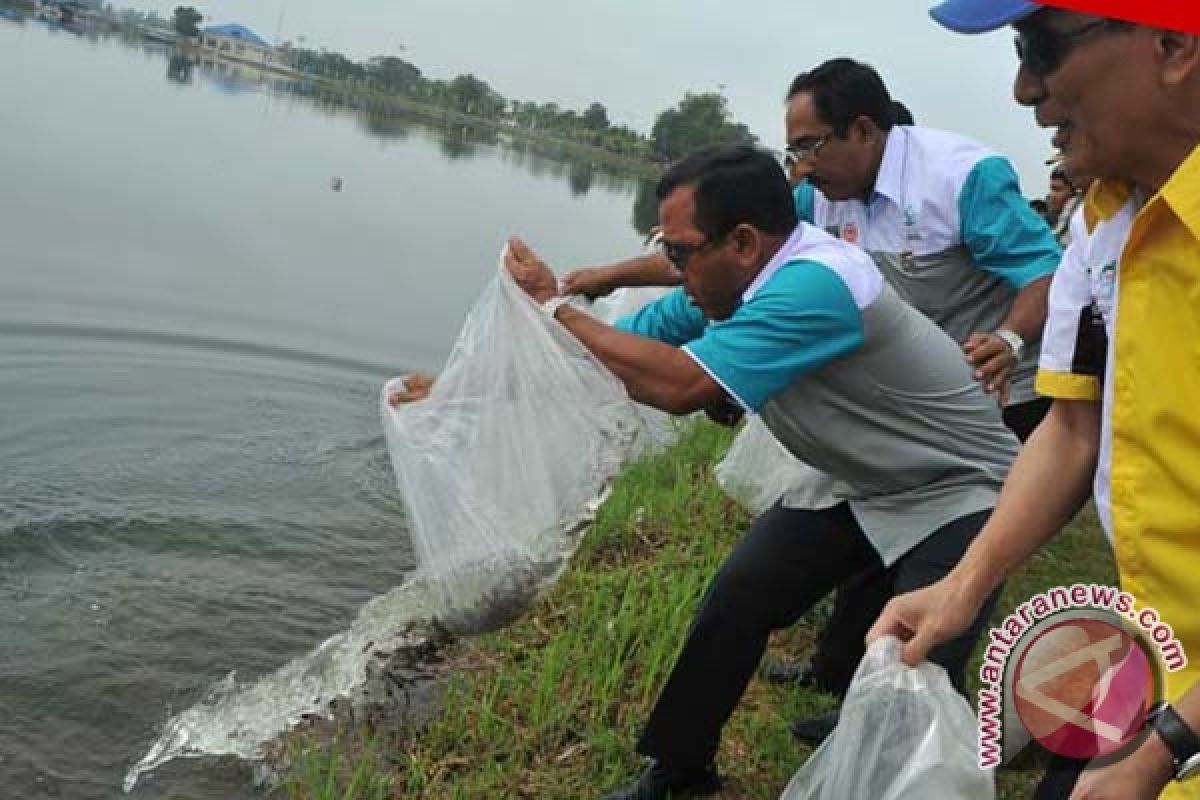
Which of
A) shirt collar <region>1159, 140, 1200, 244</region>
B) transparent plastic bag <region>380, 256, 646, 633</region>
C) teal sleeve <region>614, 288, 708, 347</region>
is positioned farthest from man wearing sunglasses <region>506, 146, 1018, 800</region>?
shirt collar <region>1159, 140, 1200, 244</region>

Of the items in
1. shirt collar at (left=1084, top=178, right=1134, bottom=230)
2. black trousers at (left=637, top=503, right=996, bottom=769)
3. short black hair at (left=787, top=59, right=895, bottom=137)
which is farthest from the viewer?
short black hair at (left=787, top=59, right=895, bottom=137)

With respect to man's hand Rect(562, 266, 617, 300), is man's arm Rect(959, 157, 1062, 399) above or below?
above

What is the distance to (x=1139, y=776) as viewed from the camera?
3.67ft

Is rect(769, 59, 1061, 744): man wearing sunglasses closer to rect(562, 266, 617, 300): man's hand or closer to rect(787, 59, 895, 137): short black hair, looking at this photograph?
rect(787, 59, 895, 137): short black hair

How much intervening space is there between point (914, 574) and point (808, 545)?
0.83 feet

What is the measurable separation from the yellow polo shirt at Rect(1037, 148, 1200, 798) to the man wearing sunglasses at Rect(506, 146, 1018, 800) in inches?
33.2

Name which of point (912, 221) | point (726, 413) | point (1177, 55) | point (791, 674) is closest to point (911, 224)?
point (912, 221)

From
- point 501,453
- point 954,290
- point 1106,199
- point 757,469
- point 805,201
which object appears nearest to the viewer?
point 1106,199

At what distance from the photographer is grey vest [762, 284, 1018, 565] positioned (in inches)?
90.6

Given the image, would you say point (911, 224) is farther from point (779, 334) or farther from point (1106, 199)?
point (1106, 199)

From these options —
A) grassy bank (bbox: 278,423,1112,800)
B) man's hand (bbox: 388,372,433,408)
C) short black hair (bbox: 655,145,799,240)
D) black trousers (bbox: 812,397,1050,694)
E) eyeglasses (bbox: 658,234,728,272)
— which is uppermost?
short black hair (bbox: 655,145,799,240)

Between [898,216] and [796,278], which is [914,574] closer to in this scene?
[796,278]

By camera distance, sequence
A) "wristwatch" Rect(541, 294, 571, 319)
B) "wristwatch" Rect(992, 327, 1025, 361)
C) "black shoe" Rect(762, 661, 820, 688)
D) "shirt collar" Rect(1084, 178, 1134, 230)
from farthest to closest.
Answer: "black shoe" Rect(762, 661, 820, 688), "wristwatch" Rect(992, 327, 1025, 361), "wristwatch" Rect(541, 294, 571, 319), "shirt collar" Rect(1084, 178, 1134, 230)

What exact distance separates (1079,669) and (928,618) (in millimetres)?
286
